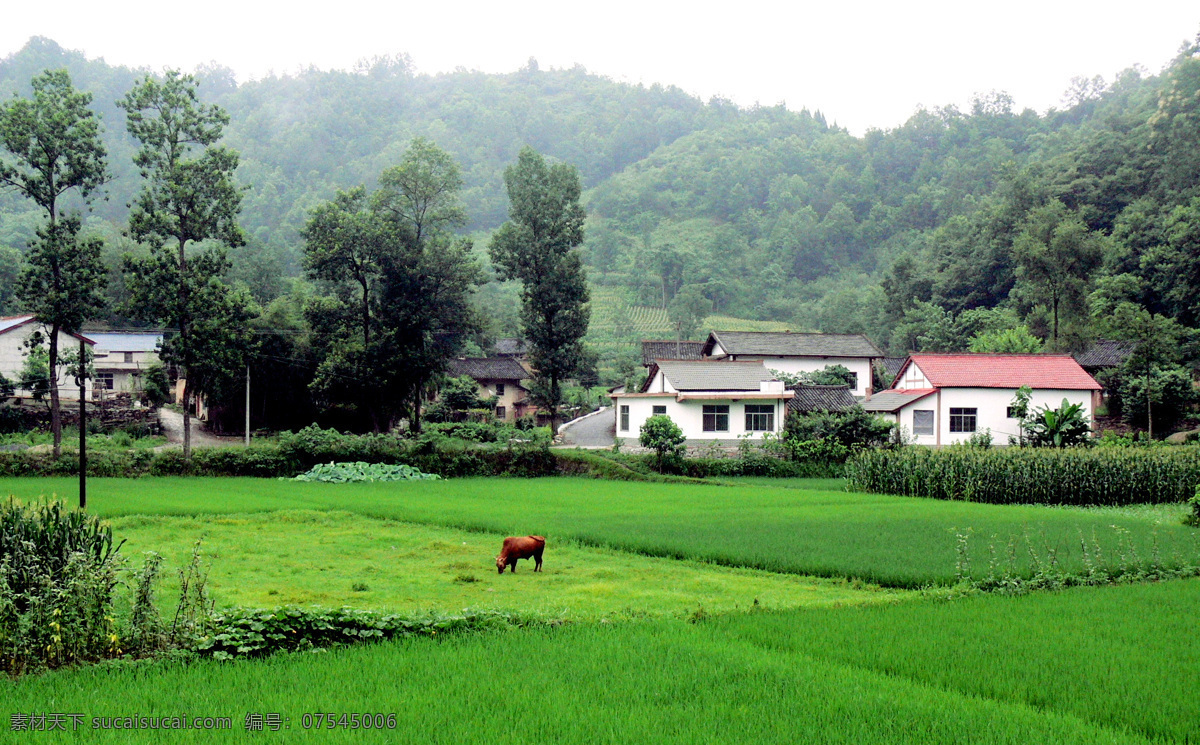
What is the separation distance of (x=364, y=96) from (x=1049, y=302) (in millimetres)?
107035

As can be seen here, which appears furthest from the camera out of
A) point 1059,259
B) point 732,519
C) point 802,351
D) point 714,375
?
point 1059,259

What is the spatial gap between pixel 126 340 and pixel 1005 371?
1932 inches

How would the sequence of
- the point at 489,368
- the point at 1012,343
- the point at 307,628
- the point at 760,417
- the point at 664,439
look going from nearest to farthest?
the point at 307,628, the point at 664,439, the point at 760,417, the point at 1012,343, the point at 489,368

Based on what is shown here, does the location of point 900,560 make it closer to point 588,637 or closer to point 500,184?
point 588,637

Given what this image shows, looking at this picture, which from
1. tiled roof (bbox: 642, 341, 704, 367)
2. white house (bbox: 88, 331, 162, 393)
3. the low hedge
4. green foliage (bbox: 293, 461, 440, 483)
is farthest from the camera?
tiled roof (bbox: 642, 341, 704, 367)

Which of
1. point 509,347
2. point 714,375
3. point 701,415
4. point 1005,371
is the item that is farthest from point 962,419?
point 509,347

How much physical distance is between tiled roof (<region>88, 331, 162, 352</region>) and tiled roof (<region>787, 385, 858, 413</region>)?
37.3m

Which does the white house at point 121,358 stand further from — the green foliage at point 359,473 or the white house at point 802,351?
the white house at point 802,351

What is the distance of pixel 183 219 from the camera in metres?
35.4

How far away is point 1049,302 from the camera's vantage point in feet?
190

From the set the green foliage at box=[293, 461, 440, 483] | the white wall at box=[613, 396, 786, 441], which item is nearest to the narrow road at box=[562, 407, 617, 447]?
the white wall at box=[613, 396, 786, 441]

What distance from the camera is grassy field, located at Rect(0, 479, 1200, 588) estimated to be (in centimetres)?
1458

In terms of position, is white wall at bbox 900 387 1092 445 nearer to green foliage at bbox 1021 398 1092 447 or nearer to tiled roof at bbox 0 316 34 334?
green foliage at bbox 1021 398 1092 447

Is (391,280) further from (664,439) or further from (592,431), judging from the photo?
(664,439)
